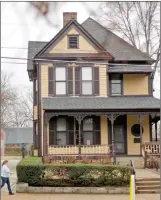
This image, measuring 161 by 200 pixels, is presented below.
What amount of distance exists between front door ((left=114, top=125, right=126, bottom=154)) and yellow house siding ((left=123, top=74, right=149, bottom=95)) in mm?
2258

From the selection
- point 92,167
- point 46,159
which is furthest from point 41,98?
point 92,167

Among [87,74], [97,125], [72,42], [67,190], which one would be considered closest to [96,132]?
[97,125]

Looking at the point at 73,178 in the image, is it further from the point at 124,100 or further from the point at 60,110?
the point at 124,100

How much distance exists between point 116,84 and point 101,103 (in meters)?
2.72

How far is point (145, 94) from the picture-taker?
85.3 ft

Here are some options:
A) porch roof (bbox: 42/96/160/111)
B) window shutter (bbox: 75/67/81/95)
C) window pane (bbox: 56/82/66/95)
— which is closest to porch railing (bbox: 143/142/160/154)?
porch roof (bbox: 42/96/160/111)

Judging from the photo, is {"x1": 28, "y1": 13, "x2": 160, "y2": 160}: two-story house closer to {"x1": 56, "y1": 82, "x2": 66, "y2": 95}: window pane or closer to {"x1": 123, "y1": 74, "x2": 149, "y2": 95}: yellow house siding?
{"x1": 56, "y1": 82, "x2": 66, "y2": 95}: window pane

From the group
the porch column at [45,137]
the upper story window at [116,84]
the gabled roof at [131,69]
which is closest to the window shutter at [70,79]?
the gabled roof at [131,69]

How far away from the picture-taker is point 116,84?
26.1m

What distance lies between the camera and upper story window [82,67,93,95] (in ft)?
81.5

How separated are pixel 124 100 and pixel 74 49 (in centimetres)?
421

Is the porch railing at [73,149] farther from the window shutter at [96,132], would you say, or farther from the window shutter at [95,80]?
the window shutter at [95,80]
